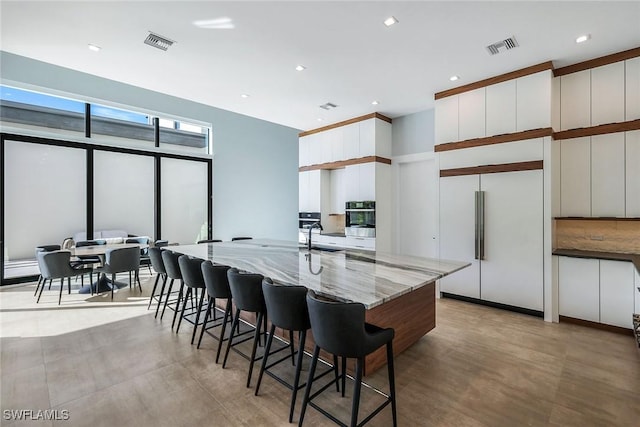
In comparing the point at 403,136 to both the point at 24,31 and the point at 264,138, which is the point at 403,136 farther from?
the point at 24,31

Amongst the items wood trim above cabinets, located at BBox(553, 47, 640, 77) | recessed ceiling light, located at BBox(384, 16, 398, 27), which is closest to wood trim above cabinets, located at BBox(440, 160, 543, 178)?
wood trim above cabinets, located at BBox(553, 47, 640, 77)

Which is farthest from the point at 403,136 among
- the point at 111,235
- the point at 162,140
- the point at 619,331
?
the point at 111,235

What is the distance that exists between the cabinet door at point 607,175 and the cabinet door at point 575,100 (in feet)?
1.01

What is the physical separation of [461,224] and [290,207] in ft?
19.5

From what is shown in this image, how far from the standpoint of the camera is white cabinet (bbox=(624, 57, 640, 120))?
3.48 m

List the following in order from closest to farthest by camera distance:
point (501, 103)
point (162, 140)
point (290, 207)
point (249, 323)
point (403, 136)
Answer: point (249, 323) < point (501, 103) < point (403, 136) < point (162, 140) < point (290, 207)

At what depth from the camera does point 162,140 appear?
684cm

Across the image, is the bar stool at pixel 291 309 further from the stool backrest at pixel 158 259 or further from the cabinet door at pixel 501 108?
the cabinet door at pixel 501 108

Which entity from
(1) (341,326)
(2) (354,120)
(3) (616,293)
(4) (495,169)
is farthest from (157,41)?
(3) (616,293)

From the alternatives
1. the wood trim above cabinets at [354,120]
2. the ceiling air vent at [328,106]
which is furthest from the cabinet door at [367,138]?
the ceiling air vent at [328,106]

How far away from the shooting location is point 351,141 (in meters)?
6.17

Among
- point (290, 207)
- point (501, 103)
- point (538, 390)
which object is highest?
point (501, 103)

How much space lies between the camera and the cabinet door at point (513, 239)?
3.87m

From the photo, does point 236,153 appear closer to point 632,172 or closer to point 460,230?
point 460,230
